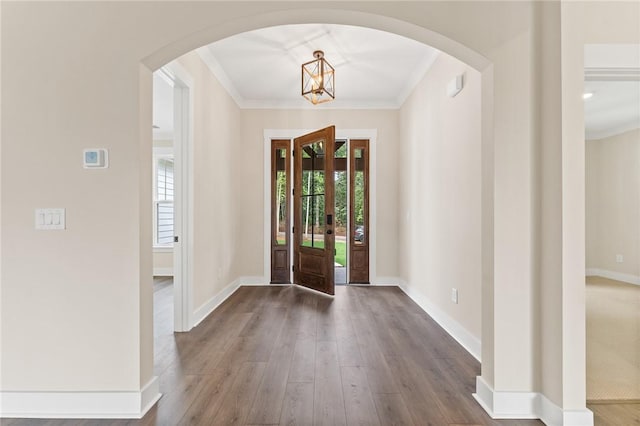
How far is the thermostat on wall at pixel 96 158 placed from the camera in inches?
72.4

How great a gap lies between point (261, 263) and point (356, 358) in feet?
9.28

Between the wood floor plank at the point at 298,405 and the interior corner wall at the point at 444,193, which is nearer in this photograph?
the wood floor plank at the point at 298,405

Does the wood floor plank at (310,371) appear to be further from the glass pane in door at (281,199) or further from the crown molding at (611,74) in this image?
the crown molding at (611,74)

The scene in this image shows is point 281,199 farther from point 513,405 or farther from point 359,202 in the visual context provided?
point 513,405

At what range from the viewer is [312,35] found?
320 cm

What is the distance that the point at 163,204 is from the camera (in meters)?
6.30

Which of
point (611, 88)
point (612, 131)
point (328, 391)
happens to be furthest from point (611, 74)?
point (612, 131)

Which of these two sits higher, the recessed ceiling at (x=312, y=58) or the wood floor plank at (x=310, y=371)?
the recessed ceiling at (x=312, y=58)

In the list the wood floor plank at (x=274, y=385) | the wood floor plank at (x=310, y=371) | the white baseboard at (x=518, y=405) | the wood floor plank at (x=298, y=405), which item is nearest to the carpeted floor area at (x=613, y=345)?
A: the wood floor plank at (x=310, y=371)

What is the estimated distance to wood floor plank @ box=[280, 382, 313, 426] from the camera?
5.73ft

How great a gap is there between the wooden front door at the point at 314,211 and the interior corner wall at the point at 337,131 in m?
0.50

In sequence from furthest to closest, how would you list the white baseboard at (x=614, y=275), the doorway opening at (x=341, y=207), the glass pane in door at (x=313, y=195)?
1. the white baseboard at (x=614, y=275)
2. the doorway opening at (x=341, y=207)
3. the glass pane in door at (x=313, y=195)

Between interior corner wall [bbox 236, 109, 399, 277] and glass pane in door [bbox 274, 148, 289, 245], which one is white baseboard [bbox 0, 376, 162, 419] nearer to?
interior corner wall [bbox 236, 109, 399, 277]

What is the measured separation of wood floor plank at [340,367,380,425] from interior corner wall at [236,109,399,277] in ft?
9.52
